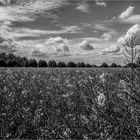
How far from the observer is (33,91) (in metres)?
7.82

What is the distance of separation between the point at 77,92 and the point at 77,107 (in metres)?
1.21

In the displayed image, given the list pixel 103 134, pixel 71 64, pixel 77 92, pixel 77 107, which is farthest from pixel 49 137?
pixel 71 64

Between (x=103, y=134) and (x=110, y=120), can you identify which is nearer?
(x=103, y=134)

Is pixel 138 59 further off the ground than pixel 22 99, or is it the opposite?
pixel 138 59

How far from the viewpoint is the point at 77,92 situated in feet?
23.3

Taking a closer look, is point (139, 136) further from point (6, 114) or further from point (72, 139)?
point (6, 114)

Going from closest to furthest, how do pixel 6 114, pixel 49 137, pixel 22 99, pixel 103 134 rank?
1. pixel 103 134
2. pixel 49 137
3. pixel 6 114
4. pixel 22 99

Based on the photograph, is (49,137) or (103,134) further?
(49,137)

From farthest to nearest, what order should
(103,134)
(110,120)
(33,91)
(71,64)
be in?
1. (71,64)
2. (33,91)
3. (110,120)
4. (103,134)

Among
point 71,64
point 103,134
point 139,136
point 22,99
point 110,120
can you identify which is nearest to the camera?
point 139,136

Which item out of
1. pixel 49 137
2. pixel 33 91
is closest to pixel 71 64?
pixel 33 91

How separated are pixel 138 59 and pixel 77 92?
3.91 m

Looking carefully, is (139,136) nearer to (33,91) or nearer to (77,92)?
(77,92)

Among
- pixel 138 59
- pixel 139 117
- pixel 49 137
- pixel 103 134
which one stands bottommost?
pixel 49 137
